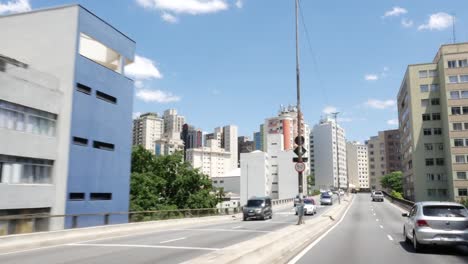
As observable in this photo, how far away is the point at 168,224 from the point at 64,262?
1573 centimetres

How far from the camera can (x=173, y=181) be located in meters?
59.5

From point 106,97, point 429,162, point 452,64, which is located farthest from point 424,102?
point 106,97

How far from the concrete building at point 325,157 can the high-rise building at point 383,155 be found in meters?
12.9

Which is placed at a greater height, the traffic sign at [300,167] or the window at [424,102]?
the window at [424,102]

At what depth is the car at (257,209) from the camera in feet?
113

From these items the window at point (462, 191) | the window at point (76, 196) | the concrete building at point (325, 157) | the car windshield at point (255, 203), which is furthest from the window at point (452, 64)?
the concrete building at point (325, 157)

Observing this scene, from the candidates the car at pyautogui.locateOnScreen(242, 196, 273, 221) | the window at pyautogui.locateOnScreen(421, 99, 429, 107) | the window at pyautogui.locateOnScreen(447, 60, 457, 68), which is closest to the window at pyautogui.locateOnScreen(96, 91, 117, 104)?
the car at pyautogui.locateOnScreen(242, 196, 273, 221)

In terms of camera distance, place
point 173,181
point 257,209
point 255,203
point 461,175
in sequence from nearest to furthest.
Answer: point 257,209
point 255,203
point 173,181
point 461,175

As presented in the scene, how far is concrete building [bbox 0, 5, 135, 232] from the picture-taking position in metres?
26.2

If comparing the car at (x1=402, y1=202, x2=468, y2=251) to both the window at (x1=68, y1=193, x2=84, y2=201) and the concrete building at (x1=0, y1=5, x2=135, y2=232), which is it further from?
the window at (x1=68, y1=193, x2=84, y2=201)

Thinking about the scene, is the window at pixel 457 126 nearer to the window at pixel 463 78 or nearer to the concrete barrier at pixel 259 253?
the window at pixel 463 78

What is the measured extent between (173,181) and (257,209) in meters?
27.2

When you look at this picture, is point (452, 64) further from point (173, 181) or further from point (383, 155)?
point (383, 155)

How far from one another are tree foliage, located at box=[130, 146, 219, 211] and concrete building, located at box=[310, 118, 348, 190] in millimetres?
131166
